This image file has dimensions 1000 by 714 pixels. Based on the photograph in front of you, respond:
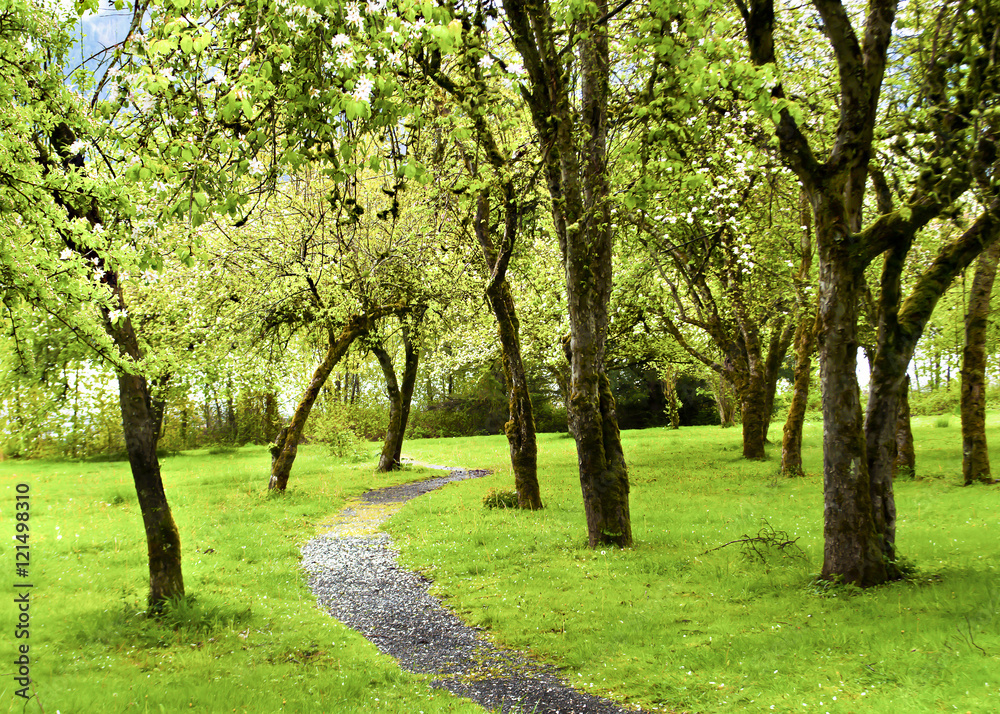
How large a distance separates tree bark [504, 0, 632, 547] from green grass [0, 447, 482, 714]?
562 cm

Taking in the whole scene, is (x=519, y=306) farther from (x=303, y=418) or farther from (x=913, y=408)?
(x=913, y=408)

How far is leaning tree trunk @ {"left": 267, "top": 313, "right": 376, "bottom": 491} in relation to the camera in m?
21.8

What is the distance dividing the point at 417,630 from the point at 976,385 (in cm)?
1614

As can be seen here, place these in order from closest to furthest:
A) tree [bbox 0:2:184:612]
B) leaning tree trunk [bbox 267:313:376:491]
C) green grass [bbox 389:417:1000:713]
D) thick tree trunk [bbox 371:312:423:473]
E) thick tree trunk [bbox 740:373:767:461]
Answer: green grass [bbox 389:417:1000:713] < tree [bbox 0:2:184:612] < leaning tree trunk [bbox 267:313:376:491] < thick tree trunk [bbox 740:373:767:461] < thick tree trunk [bbox 371:312:423:473]

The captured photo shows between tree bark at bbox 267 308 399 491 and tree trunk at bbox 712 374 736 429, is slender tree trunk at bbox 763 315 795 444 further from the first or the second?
tree trunk at bbox 712 374 736 429

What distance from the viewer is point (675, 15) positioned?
8133 millimetres

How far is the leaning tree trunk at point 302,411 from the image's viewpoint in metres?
21.8

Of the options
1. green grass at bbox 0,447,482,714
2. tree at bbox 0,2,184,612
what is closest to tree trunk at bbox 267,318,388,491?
green grass at bbox 0,447,482,714

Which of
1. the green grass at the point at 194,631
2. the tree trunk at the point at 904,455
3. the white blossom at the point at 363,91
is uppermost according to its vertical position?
the white blossom at the point at 363,91

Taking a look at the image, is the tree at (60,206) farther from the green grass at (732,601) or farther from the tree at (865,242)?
the tree at (865,242)

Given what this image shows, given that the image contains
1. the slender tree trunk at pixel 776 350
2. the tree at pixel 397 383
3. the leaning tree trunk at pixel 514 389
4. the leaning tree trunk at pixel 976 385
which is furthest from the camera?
the tree at pixel 397 383

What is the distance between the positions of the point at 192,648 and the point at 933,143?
13.4 meters

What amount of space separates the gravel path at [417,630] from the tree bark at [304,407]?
579 centimetres

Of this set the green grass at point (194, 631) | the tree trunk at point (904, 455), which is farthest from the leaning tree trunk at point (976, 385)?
the green grass at point (194, 631)
